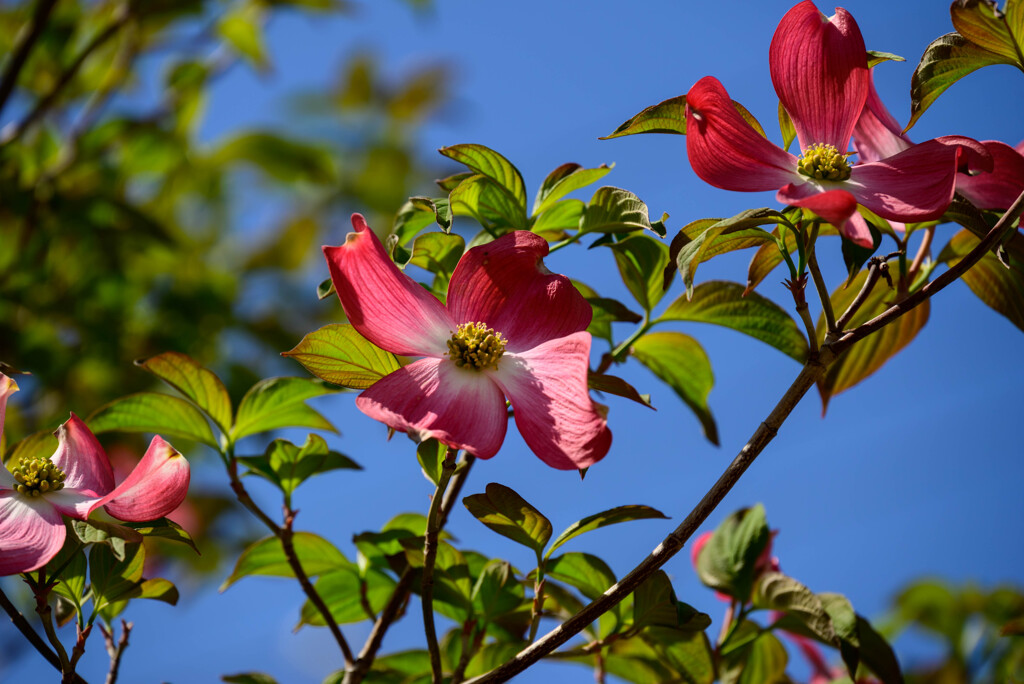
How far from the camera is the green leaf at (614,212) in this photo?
1.92ft

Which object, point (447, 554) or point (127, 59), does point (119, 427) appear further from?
point (127, 59)

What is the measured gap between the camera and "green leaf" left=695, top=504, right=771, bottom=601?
2.52ft

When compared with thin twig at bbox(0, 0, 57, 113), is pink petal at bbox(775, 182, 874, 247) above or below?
below

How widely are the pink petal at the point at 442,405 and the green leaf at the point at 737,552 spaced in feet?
1.23

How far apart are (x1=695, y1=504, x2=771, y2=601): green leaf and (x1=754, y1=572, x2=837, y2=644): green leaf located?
0.6 inches

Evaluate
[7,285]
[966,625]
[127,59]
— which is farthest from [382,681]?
[127,59]

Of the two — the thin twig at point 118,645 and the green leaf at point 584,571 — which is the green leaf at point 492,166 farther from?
the thin twig at point 118,645

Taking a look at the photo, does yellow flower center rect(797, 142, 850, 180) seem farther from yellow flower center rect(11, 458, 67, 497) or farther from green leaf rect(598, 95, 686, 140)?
yellow flower center rect(11, 458, 67, 497)

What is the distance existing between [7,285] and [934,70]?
149cm

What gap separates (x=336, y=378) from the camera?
0.52 meters

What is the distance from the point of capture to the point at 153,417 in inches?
28.0

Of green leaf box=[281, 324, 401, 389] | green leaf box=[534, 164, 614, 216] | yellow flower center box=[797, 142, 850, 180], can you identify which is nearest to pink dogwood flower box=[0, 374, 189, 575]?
green leaf box=[281, 324, 401, 389]

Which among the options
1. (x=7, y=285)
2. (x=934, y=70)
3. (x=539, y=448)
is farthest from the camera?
(x=7, y=285)

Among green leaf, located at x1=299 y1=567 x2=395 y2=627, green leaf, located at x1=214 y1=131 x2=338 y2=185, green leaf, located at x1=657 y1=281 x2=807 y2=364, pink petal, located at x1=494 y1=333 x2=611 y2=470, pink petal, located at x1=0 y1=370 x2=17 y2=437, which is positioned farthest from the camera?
green leaf, located at x1=214 y1=131 x2=338 y2=185
